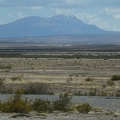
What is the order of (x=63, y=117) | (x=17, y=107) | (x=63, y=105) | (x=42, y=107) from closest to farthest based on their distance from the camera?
(x=63, y=117), (x=17, y=107), (x=42, y=107), (x=63, y=105)

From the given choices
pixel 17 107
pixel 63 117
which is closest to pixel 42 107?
pixel 17 107

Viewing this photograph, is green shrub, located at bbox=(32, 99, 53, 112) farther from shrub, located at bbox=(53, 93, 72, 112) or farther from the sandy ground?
the sandy ground

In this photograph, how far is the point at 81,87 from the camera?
123ft

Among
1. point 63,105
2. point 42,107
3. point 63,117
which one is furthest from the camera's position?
point 63,105

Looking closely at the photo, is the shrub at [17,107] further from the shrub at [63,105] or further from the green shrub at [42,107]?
the shrub at [63,105]

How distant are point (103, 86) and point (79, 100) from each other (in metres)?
10.8

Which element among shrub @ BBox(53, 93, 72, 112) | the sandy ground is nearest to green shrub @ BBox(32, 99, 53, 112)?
shrub @ BBox(53, 93, 72, 112)

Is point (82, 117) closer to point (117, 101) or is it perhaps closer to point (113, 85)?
point (117, 101)

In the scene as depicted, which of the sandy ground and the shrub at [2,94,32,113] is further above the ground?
the shrub at [2,94,32,113]

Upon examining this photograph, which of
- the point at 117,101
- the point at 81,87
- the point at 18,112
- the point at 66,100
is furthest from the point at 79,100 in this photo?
the point at 81,87

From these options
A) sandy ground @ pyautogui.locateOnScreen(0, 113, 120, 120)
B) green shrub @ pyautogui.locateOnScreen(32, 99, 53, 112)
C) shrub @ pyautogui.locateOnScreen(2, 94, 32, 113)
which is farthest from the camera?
green shrub @ pyautogui.locateOnScreen(32, 99, 53, 112)

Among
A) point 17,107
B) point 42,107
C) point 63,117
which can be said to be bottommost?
point 63,117

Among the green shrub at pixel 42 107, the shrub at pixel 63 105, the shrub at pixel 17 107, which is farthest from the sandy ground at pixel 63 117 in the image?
the shrub at pixel 63 105

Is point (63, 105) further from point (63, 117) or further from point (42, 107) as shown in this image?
point (63, 117)
